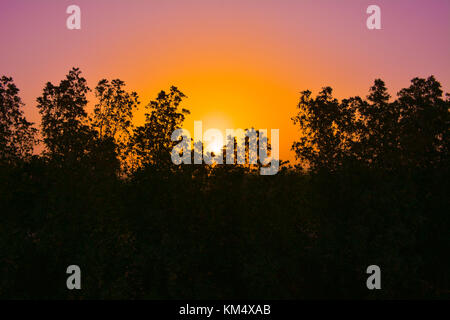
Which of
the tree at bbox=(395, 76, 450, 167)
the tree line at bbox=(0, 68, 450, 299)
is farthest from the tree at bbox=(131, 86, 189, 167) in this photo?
the tree at bbox=(395, 76, 450, 167)

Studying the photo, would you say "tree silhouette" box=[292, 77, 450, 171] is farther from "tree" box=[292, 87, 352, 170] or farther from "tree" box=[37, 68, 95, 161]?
"tree" box=[37, 68, 95, 161]

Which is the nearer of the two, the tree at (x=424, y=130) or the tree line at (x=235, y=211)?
the tree line at (x=235, y=211)

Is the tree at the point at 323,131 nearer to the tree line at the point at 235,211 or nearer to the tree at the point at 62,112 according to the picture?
the tree line at the point at 235,211

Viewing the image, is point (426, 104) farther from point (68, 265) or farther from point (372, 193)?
point (68, 265)

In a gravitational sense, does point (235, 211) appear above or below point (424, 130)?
below

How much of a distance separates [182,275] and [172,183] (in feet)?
12.2

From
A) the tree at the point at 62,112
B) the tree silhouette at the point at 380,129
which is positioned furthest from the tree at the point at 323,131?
the tree at the point at 62,112

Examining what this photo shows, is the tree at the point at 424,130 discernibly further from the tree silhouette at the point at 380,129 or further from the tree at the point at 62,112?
the tree at the point at 62,112

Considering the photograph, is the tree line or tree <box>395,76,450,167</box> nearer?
the tree line

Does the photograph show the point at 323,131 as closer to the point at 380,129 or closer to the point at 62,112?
the point at 380,129

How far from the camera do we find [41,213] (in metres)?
16.7

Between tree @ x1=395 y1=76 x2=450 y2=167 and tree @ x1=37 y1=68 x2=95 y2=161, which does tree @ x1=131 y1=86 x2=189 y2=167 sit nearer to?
tree @ x1=37 y1=68 x2=95 y2=161

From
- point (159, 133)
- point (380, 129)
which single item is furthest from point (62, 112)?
point (380, 129)
